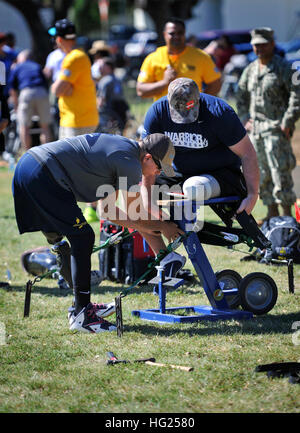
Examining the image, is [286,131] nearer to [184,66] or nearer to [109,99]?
[184,66]

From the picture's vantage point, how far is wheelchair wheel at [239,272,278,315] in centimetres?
585

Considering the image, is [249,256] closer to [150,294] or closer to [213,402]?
[150,294]

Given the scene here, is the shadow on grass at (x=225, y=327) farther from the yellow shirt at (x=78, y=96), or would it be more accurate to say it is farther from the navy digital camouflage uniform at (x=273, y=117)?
the yellow shirt at (x=78, y=96)

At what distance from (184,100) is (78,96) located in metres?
3.98

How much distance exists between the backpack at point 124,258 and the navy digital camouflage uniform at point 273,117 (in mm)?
2440

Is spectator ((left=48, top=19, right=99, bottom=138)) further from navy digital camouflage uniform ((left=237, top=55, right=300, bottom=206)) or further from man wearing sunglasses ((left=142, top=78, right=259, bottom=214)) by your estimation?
man wearing sunglasses ((left=142, top=78, right=259, bottom=214))

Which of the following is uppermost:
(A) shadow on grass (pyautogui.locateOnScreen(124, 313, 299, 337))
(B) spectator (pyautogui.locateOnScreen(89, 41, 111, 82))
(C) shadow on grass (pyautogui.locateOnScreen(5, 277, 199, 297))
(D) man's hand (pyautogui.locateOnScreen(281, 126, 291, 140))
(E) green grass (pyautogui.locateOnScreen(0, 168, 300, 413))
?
(B) spectator (pyautogui.locateOnScreen(89, 41, 111, 82))

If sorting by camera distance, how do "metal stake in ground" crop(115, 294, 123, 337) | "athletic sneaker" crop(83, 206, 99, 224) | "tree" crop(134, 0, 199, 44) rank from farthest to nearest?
"tree" crop(134, 0, 199, 44) → "athletic sneaker" crop(83, 206, 99, 224) → "metal stake in ground" crop(115, 294, 123, 337)

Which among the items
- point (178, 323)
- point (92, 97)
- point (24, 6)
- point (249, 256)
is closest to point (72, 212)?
point (178, 323)

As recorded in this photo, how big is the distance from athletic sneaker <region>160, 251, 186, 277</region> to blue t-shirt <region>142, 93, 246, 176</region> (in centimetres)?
69

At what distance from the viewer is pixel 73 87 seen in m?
9.20

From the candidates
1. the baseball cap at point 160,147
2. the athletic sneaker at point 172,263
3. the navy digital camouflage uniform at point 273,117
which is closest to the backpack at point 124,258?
the athletic sneaker at point 172,263

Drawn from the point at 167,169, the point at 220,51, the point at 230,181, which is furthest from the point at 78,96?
the point at 220,51

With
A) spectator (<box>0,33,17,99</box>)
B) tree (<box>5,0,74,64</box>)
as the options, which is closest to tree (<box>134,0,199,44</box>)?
tree (<box>5,0,74,64</box>)
